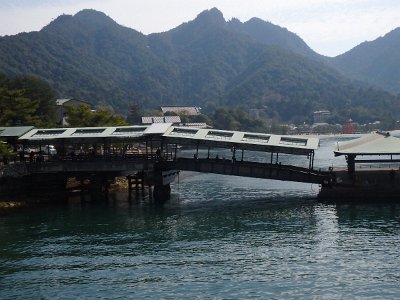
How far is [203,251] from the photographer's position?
34.6 metres

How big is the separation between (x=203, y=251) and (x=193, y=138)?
71.3 feet

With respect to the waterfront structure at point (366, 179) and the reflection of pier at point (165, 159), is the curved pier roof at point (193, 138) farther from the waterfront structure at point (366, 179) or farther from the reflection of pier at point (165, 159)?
the waterfront structure at point (366, 179)

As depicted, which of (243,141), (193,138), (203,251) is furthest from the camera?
(193,138)

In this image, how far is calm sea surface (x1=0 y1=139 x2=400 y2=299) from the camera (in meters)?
27.4

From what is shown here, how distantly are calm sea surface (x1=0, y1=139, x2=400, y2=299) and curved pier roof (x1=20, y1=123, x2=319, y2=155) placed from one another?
629 cm

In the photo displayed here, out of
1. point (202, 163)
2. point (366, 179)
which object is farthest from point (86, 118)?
point (366, 179)

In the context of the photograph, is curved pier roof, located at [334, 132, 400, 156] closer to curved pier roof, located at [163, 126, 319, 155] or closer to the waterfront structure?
the waterfront structure

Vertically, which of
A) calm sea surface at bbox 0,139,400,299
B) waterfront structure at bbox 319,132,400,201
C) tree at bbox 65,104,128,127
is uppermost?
tree at bbox 65,104,128,127

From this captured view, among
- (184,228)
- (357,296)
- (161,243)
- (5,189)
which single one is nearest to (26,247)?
(161,243)

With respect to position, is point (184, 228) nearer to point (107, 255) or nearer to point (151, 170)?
point (107, 255)

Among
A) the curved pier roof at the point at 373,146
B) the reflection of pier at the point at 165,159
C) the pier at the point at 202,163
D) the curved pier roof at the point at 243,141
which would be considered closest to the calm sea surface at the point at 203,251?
the pier at the point at 202,163

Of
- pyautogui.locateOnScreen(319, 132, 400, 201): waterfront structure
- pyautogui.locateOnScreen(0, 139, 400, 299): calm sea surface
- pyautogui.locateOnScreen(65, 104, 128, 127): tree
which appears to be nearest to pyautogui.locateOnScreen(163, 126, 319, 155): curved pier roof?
A: pyautogui.locateOnScreen(319, 132, 400, 201): waterfront structure

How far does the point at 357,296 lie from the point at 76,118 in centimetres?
6861

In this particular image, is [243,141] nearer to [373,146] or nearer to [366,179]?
[366,179]
